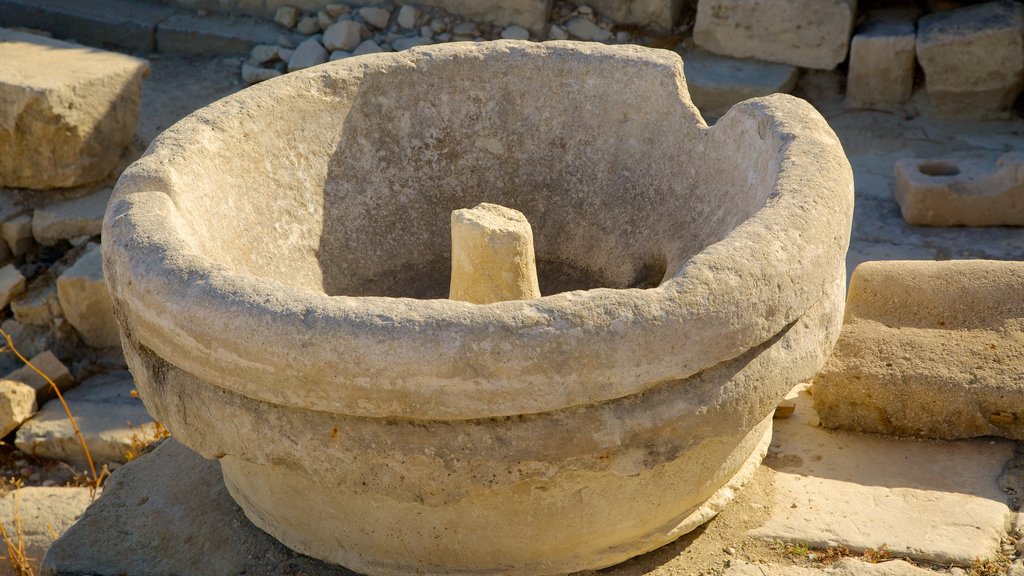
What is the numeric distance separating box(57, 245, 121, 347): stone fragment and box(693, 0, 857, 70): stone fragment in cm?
340

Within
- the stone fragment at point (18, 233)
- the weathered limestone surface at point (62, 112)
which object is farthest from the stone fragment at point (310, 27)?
the stone fragment at point (18, 233)

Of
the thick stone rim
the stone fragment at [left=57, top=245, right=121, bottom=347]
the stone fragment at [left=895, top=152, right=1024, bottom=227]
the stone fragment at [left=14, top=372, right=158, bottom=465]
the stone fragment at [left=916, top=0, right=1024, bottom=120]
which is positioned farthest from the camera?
the stone fragment at [left=916, top=0, right=1024, bottom=120]

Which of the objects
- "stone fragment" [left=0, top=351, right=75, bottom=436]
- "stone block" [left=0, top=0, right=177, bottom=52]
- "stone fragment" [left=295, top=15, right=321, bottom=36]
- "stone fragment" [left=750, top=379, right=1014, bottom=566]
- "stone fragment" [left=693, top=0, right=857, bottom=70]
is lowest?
"stone fragment" [left=0, top=351, right=75, bottom=436]

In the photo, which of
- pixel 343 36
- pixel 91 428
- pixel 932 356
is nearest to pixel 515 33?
pixel 343 36

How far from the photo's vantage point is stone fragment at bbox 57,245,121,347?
5.24 meters

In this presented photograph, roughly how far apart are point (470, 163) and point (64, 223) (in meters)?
2.98

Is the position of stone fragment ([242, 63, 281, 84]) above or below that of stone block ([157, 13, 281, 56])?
below

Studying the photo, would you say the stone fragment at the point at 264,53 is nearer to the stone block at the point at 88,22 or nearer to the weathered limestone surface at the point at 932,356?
the stone block at the point at 88,22

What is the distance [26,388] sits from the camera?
16.2ft

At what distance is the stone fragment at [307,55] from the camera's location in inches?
253

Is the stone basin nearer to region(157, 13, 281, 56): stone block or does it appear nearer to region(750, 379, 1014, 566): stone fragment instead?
region(750, 379, 1014, 566): stone fragment

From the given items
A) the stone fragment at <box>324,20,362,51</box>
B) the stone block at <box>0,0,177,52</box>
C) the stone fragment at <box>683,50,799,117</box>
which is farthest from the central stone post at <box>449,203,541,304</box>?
the stone block at <box>0,0,177,52</box>

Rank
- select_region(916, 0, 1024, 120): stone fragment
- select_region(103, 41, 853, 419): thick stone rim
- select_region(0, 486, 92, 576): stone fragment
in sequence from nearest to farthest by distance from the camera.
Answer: select_region(103, 41, 853, 419): thick stone rim
select_region(0, 486, 92, 576): stone fragment
select_region(916, 0, 1024, 120): stone fragment

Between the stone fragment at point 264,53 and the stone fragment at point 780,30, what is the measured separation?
2.38 m
